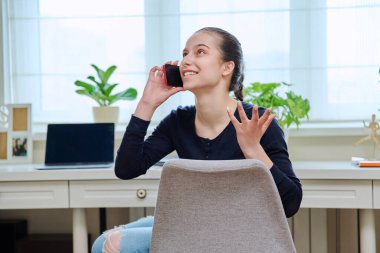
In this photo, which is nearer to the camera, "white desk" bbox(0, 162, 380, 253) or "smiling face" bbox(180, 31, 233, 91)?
"smiling face" bbox(180, 31, 233, 91)

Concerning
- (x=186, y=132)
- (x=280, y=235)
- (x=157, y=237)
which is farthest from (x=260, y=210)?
(x=186, y=132)

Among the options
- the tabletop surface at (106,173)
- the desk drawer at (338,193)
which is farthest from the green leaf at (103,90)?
the desk drawer at (338,193)

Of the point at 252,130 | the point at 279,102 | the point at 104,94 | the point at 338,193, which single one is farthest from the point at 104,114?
the point at 252,130

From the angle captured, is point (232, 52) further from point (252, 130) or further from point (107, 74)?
point (107, 74)

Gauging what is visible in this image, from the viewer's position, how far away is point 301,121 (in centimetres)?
272

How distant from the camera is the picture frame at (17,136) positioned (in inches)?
104

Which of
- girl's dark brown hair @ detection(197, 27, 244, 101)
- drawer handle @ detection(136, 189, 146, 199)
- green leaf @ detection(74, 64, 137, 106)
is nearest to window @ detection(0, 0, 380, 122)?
green leaf @ detection(74, 64, 137, 106)

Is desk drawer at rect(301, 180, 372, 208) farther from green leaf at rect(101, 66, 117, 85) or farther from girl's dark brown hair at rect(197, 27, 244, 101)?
green leaf at rect(101, 66, 117, 85)

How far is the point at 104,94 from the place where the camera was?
2.66 meters

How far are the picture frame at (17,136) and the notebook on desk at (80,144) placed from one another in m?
0.21

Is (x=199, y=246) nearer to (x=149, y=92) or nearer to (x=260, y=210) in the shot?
(x=260, y=210)

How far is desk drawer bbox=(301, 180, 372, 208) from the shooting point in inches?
82.2

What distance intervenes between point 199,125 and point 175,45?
1272 millimetres

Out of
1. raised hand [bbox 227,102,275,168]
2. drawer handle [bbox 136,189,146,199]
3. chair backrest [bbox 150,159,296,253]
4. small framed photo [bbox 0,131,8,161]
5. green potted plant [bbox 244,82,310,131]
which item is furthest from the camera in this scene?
small framed photo [bbox 0,131,8,161]
